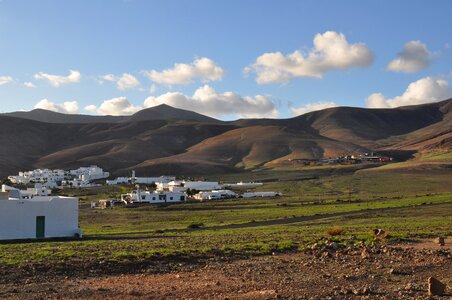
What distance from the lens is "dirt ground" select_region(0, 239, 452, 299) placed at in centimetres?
1249

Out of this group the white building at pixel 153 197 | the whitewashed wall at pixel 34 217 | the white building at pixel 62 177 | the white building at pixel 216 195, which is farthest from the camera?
the white building at pixel 62 177

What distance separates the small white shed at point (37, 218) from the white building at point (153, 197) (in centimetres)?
5042

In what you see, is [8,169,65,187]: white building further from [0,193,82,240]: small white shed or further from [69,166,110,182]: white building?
[0,193,82,240]: small white shed

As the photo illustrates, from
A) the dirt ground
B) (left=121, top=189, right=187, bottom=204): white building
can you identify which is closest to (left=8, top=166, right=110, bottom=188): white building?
(left=121, top=189, right=187, bottom=204): white building

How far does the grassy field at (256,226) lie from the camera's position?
63.3 feet

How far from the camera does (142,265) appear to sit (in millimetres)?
16609

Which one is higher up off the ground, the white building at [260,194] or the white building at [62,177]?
the white building at [62,177]

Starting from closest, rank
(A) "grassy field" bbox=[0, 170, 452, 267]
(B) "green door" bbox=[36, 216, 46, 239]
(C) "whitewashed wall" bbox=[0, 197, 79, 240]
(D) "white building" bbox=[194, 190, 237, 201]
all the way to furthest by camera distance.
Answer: (A) "grassy field" bbox=[0, 170, 452, 267]
(C) "whitewashed wall" bbox=[0, 197, 79, 240]
(B) "green door" bbox=[36, 216, 46, 239]
(D) "white building" bbox=[194, 190, 237, 201]

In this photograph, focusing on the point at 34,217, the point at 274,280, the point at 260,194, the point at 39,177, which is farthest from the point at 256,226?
the point at 39,177

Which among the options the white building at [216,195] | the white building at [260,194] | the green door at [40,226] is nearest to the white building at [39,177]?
the white building at [216,195]

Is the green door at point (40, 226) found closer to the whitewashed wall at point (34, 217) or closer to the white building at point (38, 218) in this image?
the white building at point (38, 218)

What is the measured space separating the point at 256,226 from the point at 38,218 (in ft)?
46.3

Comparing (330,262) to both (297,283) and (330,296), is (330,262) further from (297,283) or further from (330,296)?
(330,296)

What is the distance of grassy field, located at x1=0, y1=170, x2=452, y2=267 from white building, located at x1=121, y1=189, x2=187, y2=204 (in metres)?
6.46
